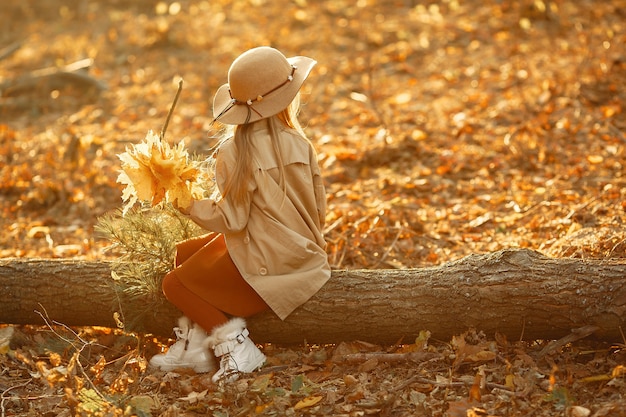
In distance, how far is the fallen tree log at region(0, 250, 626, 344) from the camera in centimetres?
331

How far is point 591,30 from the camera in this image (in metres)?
8.30

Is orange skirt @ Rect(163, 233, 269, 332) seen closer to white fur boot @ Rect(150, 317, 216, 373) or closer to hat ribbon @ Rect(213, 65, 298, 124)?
white fur boot @ Rect(150, 317, 216, 373)

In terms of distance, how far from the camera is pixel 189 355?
3.68m

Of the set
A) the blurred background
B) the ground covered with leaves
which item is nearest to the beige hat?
the ground covered with leaves

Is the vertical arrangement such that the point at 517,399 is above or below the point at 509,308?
below

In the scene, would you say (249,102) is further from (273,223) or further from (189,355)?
(189,355)

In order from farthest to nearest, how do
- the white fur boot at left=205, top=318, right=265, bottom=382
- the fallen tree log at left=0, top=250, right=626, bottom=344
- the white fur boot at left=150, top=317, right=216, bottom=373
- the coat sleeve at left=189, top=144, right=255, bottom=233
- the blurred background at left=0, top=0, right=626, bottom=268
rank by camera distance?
1. the blurred background at left=0, top=0, right=626, bottom=268
2. the white fur boot at left=150, top=317, right=216, bottom=373
3. the white fur boot at left=205, top=318, right=265, bottom=382
4. the coat sleeve at left=189, top=144, right=255, bottom=233
5. the fallen tree log at left=0, top=250, right=626, bottom=344

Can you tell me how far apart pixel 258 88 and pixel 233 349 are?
123 cm

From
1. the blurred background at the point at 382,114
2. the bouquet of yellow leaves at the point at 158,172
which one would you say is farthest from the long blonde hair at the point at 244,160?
the blurred background at the point at 382,114

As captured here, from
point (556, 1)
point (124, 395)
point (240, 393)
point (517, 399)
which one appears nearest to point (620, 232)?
point (517, 399)

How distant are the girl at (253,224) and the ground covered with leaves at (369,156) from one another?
0.28m

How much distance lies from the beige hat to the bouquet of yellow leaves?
0.93 feet

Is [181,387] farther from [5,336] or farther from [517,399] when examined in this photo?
[517,399]

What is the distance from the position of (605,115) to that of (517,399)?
13.7ft
